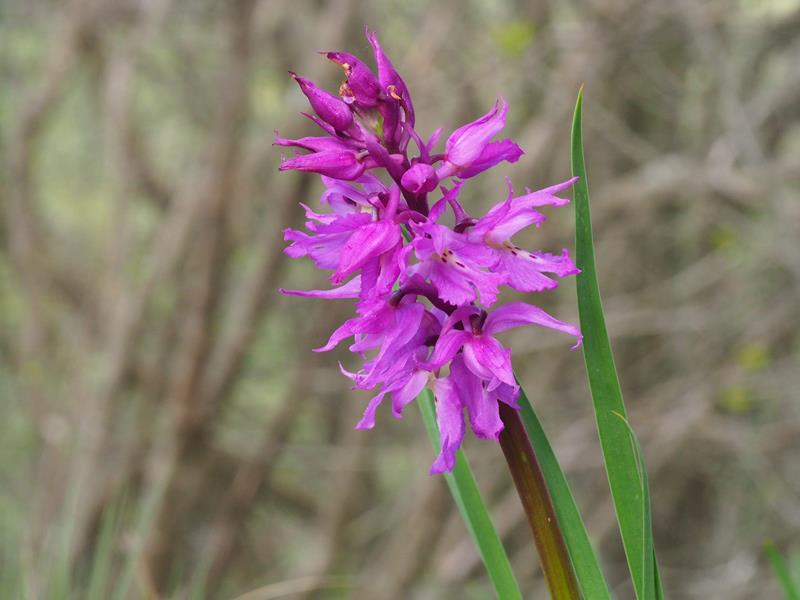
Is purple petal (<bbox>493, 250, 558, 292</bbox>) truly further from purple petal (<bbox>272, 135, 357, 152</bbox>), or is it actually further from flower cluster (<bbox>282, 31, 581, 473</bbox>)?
purple petal (<bbox>272, 135, 357, 152</bbox>)

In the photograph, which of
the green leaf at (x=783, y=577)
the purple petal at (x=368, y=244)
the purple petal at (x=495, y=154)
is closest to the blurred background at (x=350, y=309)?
the green leaf at (x=783, y=577)

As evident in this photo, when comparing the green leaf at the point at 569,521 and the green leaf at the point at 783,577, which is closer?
the green leaf at the point at 569,521

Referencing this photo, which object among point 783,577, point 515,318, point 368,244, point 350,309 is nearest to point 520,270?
point 515,318

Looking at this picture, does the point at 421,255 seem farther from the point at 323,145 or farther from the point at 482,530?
the point at 482,530

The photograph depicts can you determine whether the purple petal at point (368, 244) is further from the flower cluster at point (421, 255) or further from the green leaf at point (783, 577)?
the green leaf at point (783, 577)

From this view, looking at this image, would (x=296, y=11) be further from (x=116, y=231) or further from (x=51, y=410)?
(x=51, y=410)

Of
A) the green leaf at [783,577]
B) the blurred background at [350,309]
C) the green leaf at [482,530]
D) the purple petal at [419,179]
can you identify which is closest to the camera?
the purple petal at [419,179]

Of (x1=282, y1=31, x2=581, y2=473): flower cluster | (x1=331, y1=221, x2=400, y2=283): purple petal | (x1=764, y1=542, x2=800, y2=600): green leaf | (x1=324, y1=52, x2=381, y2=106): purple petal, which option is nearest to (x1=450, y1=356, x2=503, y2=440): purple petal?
(x1=282, y1=31, x2=581, y2=473): flower cluster
